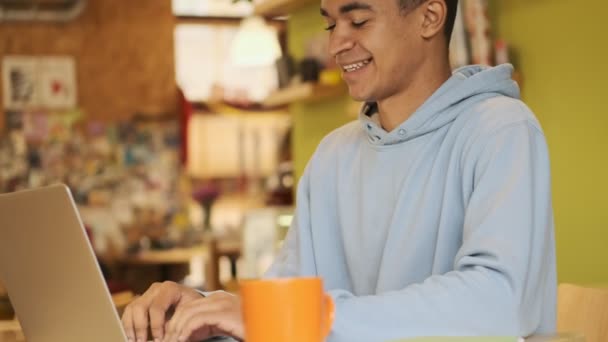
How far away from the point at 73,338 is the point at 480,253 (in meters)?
0.52

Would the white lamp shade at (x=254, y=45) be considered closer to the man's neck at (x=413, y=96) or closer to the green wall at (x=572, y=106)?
the green wall at (x=572, y=106)

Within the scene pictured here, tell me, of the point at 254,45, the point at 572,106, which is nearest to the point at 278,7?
the point at 254,45

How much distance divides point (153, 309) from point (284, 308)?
49cm

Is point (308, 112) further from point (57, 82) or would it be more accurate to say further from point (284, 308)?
point (284, 308)

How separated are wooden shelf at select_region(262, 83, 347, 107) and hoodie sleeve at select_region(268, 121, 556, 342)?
2.82 meters

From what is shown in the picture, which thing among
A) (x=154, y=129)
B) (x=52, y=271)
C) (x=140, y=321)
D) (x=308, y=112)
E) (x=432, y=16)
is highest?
(x=432, y=16)

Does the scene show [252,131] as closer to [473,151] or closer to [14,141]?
[14,141]

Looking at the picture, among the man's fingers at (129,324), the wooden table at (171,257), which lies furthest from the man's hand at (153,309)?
the wooden table at (171,257)

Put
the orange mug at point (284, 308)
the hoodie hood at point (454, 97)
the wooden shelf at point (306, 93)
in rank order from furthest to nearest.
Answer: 1. the wooden shelf at point (306, 93)
2. the hoodie hood at point (454, 97)
3. the orange mug at point (284, 308)

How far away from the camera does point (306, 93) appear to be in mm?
4391

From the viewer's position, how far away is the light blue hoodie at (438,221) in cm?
118

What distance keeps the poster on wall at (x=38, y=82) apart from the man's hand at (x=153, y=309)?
672cm

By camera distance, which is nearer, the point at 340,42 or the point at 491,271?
the point at 491,271

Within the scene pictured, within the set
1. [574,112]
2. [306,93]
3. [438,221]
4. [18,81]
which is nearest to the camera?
[438,221]
